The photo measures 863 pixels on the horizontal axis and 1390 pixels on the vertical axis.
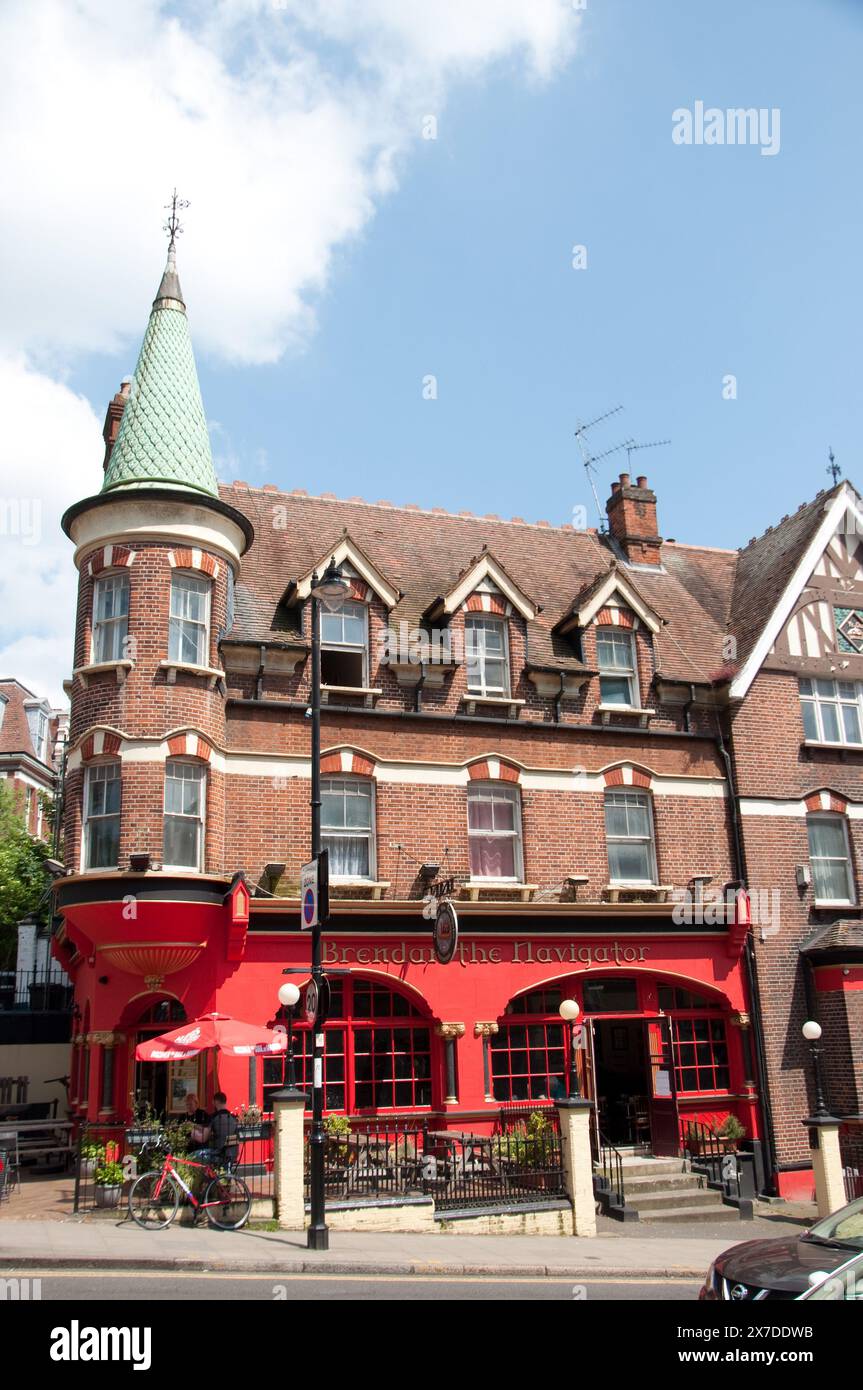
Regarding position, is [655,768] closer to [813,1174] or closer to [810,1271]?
[813,1174]

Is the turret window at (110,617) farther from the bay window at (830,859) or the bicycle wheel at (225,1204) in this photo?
the bay window at (830,859)

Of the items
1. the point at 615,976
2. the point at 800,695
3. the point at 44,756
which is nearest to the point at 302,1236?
the point at 615,976

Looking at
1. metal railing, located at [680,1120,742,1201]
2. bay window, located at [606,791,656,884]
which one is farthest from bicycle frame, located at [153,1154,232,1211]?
bay window, located at [606,791,656,884]

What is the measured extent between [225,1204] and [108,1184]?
2677 mm

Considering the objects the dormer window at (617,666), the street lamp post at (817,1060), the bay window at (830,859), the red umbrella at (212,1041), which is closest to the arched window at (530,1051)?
the street lamp post at (817,1060)

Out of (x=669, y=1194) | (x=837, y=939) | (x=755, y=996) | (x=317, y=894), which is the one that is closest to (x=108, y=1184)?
(x=317, y=894)

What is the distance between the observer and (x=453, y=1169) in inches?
681

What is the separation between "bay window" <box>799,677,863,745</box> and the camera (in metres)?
→ 25.2

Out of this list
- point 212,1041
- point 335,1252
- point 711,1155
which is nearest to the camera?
point 335,1252

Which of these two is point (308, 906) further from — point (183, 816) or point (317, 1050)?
point (183, 816)

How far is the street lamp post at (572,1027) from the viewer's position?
20.3 m

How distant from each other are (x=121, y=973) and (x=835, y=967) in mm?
13607

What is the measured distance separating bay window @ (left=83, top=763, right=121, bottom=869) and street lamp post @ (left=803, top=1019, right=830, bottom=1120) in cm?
1291

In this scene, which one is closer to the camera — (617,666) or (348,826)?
(348,826)
